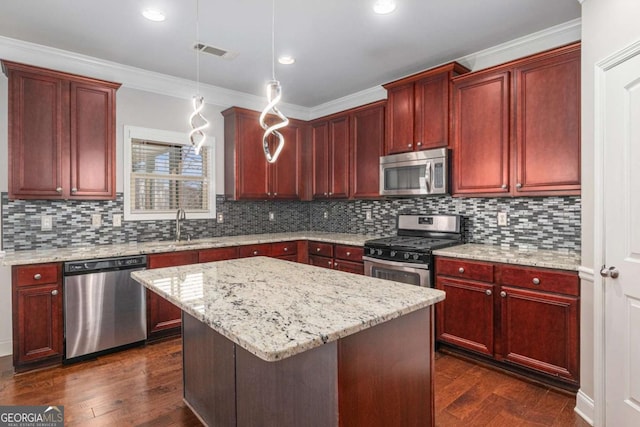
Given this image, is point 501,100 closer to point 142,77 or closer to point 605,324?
point 605,324

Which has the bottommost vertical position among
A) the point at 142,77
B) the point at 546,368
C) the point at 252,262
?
the point at 546,368

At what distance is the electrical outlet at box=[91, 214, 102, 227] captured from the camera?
344cm

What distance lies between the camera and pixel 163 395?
2408mm

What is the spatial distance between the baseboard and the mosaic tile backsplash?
1126 mm

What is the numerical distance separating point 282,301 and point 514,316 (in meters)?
1.97

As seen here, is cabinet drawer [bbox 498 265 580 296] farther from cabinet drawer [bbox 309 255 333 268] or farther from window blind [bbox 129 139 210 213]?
window blind [bbox 129 139 210 213]

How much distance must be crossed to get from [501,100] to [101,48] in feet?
11.4

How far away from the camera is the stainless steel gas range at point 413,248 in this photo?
120 inches

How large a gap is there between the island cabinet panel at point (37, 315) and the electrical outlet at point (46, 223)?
61 cm

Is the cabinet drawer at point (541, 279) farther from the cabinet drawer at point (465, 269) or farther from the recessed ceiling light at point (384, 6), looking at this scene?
the recessed ceiling light at point (384, 6)

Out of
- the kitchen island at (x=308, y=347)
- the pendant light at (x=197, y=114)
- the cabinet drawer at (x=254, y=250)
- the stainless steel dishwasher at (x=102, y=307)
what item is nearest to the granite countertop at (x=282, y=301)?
the kitchen island at (x=308, y=347)

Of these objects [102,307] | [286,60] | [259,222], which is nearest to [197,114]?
[286,60]

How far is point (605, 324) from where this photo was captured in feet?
6.53

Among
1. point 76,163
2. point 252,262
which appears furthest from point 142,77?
point 252,262
